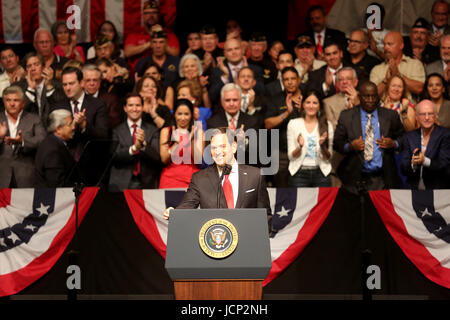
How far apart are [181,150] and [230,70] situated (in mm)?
1577

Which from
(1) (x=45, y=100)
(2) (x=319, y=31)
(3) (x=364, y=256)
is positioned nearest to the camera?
(3) (x=364, y=256)

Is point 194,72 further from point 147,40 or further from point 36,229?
point 36,229

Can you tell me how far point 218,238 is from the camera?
151 inches

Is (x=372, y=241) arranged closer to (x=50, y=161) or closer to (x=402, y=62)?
(x=402, y=62)

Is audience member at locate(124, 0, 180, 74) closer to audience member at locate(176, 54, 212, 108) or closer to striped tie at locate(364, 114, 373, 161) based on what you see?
audience member at locate(176, 54, 212, 108)

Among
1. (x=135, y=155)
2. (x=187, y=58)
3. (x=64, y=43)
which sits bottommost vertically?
(x=135, y=155)

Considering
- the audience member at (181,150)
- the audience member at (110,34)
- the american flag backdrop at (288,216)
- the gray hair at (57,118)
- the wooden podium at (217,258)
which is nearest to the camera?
the wooden podium at (217,258)

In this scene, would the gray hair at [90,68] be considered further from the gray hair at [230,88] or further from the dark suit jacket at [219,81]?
the gray hair at [230,88]

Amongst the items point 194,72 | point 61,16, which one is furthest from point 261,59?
point 61,16

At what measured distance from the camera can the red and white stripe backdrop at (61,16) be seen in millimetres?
9156

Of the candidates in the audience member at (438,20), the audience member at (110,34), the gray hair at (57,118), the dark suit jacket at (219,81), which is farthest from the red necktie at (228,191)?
the audience member at (438,20)

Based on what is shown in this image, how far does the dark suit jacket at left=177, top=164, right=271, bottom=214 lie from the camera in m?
4.49

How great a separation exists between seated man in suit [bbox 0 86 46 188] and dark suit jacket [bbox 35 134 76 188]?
0.20m

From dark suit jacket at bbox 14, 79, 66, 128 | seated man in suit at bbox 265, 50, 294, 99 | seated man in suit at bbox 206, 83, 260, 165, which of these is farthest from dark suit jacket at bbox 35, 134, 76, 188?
seated man in suit at bbox 265, 50, 294, 99
